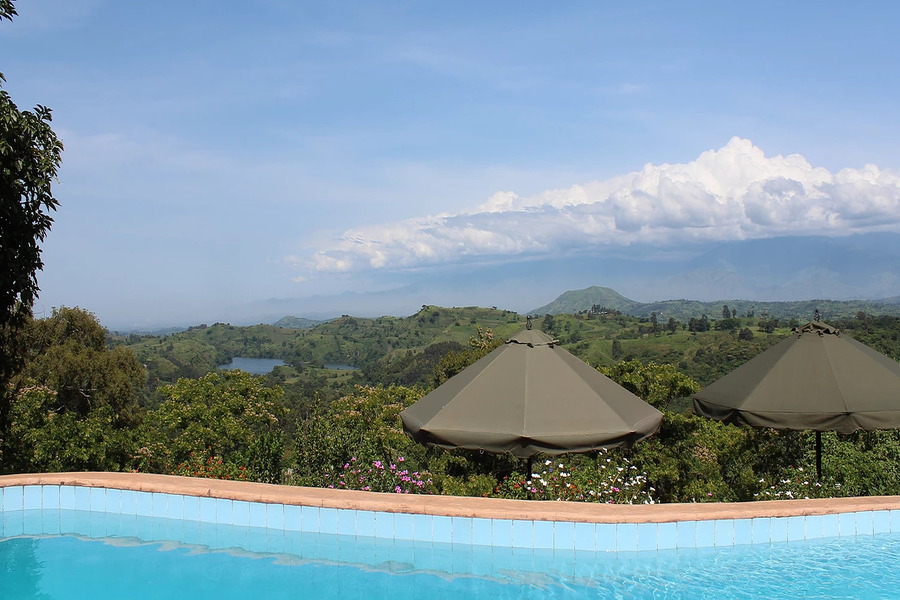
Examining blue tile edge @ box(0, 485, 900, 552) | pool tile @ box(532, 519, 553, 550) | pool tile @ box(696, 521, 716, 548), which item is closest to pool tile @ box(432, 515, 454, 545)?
blue tile edge @ box(0, 485, 900, 552)

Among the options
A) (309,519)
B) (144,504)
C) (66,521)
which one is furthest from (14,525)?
(309,519)

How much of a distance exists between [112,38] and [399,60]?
618cm

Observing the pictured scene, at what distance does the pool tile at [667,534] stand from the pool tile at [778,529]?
781 mm

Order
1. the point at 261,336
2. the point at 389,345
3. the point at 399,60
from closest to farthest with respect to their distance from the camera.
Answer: the point at 399,60 < the point at 389,345 < the point at 261,336

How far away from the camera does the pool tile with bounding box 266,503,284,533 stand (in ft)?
18.3

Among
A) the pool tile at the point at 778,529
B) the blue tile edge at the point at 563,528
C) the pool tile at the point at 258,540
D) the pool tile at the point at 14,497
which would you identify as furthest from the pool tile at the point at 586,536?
the pool tile at the point at 14,497

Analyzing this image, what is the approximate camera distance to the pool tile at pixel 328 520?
549 cm

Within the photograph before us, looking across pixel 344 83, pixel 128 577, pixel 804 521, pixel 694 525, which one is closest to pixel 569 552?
pixel 694 525

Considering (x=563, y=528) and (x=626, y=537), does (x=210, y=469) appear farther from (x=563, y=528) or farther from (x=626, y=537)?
(x=626, y=537)

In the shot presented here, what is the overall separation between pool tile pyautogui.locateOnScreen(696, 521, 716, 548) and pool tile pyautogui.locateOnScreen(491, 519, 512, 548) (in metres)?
1.52

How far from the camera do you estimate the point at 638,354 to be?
7331cm

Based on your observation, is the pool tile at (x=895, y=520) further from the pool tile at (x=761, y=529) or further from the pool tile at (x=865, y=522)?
the pool tile at (x=761, y=529)

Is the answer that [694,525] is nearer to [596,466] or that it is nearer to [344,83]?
[596,466]

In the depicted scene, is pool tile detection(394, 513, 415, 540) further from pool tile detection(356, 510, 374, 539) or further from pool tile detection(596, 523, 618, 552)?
pool tile detection(596, 523, 618, 552)
